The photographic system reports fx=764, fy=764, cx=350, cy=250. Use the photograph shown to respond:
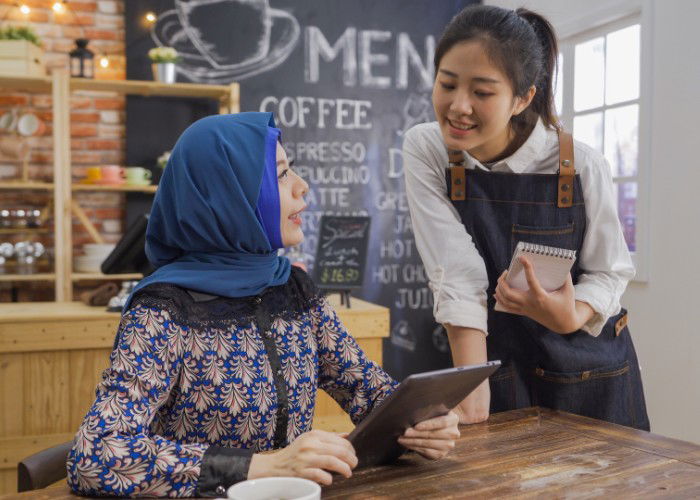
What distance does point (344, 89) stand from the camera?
5262 millimetres

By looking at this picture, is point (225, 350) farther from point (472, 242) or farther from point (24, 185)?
point (24, 185)

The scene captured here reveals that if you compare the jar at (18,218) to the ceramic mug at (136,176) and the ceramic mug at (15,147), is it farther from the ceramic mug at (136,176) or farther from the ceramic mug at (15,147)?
the ceramic mug at (136,176)

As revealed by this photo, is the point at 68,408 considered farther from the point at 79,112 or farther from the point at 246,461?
the point at 79,112

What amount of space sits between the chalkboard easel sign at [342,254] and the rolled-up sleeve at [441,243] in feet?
5.37

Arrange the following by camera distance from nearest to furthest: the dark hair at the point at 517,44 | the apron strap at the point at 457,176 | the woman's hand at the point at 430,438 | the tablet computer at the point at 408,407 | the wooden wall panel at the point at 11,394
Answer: the tablet computer at the point at 408,407 < the woman's hand at the point at 430,438 < the dark hair at the point at 517,44 < the apron strap at the point at 457,176 < the wooden wall panel at the point at 11,394

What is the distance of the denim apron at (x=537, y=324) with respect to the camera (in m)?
1.68

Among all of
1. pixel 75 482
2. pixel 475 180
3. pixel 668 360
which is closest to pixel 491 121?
pixel 475 180

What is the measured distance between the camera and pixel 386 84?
536cm

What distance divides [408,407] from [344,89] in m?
4.35

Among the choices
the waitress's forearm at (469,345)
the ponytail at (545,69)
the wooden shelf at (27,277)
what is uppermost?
the ponytail at (545,69)

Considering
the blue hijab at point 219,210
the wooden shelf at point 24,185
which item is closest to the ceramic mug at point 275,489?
the blue hijab at point 219,210

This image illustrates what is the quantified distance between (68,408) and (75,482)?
2.07m

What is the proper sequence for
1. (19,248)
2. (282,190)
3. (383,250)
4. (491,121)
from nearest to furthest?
(282,190) → (491,121) → (19,248) → (383,250)

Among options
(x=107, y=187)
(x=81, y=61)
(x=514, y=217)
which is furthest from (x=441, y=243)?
(x=81, y=61)
